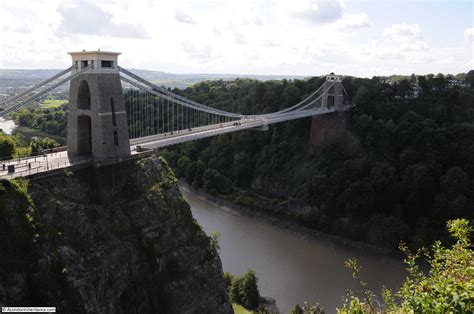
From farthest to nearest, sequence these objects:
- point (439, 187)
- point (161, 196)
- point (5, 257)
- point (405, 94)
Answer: point (405, 94) < point (439, 187) < point (161, 196) < point (5, 257)

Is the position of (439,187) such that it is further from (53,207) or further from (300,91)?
(53,207)

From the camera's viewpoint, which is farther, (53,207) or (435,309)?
(53,207)

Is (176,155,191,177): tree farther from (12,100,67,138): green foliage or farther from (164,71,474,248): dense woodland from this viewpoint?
(12,100,67,138): green foliage

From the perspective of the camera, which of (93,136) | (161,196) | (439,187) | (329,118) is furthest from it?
(329,118)

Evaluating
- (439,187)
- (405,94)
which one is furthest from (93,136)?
(405,94)

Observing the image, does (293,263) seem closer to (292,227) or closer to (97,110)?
(292,227)
